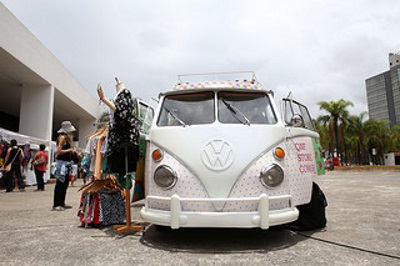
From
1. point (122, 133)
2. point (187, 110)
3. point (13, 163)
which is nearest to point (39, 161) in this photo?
point (13, 163)

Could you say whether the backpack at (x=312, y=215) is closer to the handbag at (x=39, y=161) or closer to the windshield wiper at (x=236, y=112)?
the windshield wiper at (x=236, y=112)

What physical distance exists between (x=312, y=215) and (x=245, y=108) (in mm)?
1797

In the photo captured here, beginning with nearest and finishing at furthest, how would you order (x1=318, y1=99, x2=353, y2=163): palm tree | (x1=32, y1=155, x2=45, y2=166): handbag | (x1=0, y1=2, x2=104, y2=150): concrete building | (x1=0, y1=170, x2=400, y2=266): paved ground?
1. (x1=0, y1=170, x2=400, y2=266): paved ground
2. (x1=32, y1=155, x2=45, y2=166): handbag
3. (x1=0, y1=2, x2=104, y2=150): concrete building
4. (x1=318, y1=99, x2=353, y2=163): palm tree

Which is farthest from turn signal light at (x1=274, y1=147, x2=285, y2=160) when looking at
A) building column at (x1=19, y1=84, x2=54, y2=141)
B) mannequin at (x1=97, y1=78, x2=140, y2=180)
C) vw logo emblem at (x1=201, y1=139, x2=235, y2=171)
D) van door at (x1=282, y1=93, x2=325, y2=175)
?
building column at (x1=19, y1=84, x2=54, y2=141)

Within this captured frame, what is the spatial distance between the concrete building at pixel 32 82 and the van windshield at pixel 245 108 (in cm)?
1147

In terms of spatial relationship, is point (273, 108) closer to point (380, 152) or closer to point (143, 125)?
point (143, 125)

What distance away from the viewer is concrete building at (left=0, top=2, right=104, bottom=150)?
11.9 m

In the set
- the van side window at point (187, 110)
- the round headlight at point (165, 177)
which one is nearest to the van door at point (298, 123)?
the van side window at point (187, 110)

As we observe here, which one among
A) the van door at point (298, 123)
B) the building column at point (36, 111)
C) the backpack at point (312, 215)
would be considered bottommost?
the backpack at point (312, 215)

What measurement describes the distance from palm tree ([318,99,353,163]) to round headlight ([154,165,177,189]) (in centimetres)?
3326

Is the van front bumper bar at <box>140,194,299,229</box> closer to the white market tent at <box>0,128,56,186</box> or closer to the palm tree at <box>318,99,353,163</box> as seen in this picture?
the white market tent at <box>0,128,56,186</box>

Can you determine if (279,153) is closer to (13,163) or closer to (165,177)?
(165,177)

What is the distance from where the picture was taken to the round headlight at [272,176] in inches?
116

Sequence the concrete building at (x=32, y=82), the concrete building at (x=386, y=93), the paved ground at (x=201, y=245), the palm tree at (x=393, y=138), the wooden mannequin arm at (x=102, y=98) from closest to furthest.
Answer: the paved ground at (x=201, y=245) → the wooden mannequin arm at (x=102, y=98) → the concrete building at (x=32, y=82) → the palm tree at (x=393, y=138) → the concrete building at (x=386, y=93)
